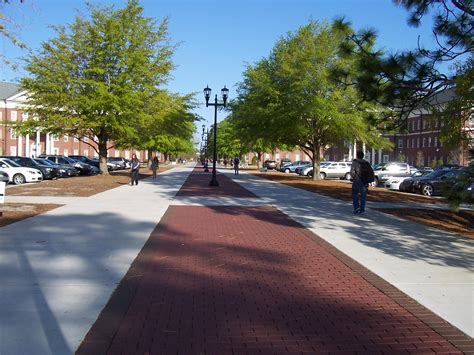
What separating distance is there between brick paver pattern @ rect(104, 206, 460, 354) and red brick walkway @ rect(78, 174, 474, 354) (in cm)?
1

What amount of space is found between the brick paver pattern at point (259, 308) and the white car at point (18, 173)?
20148 millimetres

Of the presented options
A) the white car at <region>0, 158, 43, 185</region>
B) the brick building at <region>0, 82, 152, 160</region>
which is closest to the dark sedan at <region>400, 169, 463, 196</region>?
the white car at <region>0, 158, 43, 185</region>

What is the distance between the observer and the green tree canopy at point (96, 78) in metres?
30.5

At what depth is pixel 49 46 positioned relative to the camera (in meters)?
31.5

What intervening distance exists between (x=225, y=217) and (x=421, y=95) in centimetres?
588

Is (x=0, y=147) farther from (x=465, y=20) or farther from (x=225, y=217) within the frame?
(x=465, y=20)

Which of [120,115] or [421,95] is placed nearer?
[421,95]

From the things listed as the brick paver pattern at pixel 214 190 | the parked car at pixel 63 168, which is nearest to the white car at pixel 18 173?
the parked car at pixel 63 168

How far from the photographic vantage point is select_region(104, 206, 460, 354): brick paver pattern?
14.1ft

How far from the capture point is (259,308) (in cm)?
528

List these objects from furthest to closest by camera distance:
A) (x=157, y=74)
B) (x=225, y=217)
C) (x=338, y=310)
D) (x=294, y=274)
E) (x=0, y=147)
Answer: (x=0, y=147), (x=157, y=74), (x=225, y=217), (x=294, y=274), (x=338, y=310)

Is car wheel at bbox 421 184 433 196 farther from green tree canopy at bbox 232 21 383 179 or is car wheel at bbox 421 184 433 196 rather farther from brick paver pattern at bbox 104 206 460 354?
brick paver pattern at bbox 104 206 460 354

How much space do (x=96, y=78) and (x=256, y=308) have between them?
29346mm

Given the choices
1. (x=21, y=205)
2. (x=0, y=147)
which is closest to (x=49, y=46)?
(x=21, y=205)
